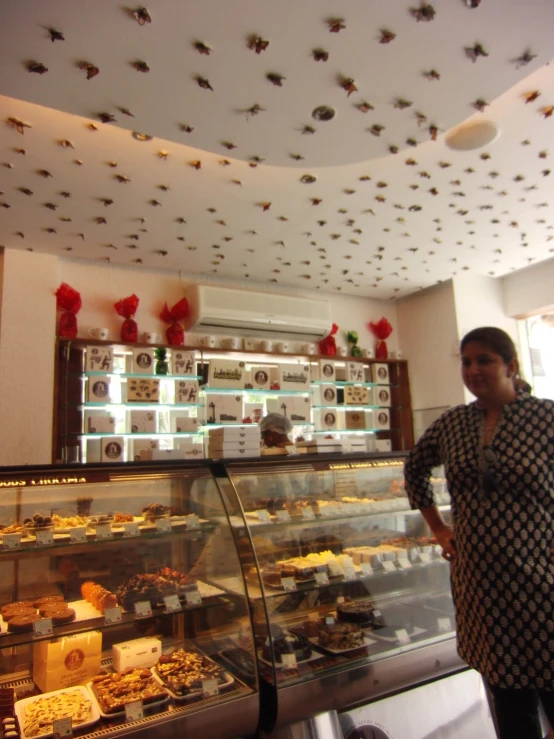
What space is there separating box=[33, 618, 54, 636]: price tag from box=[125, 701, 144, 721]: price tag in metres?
0.40

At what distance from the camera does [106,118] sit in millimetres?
2945

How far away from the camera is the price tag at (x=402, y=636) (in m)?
2.81

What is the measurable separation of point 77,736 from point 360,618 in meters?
1.46

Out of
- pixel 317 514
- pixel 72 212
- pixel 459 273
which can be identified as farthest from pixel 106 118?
pixel 459 273

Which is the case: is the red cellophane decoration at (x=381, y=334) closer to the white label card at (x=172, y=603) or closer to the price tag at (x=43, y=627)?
the white label card at (x=172, y=603)

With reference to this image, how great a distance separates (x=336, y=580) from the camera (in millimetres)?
2877

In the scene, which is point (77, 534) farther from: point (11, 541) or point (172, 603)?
point (172, 603)

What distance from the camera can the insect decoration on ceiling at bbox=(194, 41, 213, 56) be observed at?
7.96 ft

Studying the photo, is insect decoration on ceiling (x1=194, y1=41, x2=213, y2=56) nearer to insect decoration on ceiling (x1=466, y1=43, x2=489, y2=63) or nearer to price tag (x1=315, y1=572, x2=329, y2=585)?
insect decoration on ceiling (x1=466, y1=43, x2=489, y2=63)

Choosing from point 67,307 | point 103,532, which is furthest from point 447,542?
point 67,307

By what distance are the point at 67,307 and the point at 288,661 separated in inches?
152

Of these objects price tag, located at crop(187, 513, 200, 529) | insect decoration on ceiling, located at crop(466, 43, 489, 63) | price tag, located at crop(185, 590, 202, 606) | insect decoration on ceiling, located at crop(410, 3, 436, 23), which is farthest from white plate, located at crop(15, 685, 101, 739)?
insect decoration on ceiling, located at crop(466, 43, 489, 63)

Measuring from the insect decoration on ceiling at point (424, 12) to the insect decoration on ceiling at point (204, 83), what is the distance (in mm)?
964

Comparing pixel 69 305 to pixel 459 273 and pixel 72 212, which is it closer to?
pixel 72 212
